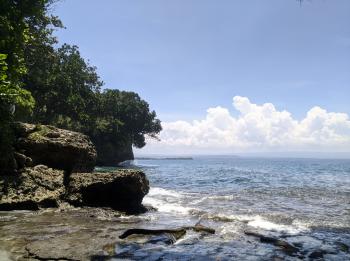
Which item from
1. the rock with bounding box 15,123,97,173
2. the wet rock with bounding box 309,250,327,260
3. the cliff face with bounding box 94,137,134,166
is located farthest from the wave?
the cliff face with bounding box 94,137,134,166

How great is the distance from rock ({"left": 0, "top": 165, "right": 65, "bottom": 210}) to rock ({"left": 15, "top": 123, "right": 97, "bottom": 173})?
123 cm

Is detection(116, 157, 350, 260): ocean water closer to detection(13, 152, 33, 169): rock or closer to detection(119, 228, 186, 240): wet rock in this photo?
detection(119, 228, 186, 240): wet rock

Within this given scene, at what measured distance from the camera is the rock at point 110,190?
640 inches

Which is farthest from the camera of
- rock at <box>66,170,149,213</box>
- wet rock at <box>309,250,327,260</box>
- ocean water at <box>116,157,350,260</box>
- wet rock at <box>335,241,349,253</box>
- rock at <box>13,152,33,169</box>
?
rock at <box>66,170,149,213</box>

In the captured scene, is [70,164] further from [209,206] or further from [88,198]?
[209,206]

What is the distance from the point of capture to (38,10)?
1909 cm

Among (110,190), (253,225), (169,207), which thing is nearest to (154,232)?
(253,225)

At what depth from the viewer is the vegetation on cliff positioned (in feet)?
46.2

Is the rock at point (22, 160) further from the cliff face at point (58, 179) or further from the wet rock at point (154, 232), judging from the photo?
the wet rock at point (154, 232)

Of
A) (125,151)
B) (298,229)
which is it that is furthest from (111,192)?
(125,151)

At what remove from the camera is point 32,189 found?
48.6ft

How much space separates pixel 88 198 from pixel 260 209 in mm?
9141

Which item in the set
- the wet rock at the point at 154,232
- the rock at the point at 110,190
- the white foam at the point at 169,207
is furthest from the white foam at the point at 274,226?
the rock at the point at 110,190

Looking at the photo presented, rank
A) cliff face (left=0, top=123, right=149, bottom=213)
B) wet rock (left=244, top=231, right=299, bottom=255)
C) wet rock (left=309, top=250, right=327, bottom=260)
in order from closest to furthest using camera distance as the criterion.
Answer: wet rock (left=309, top=250, right=327, bottom=260)
wet rock (left=244, top=231, right=299, bottom=255)
cliff face (left=0, top=123, right=149, bottom=213)
